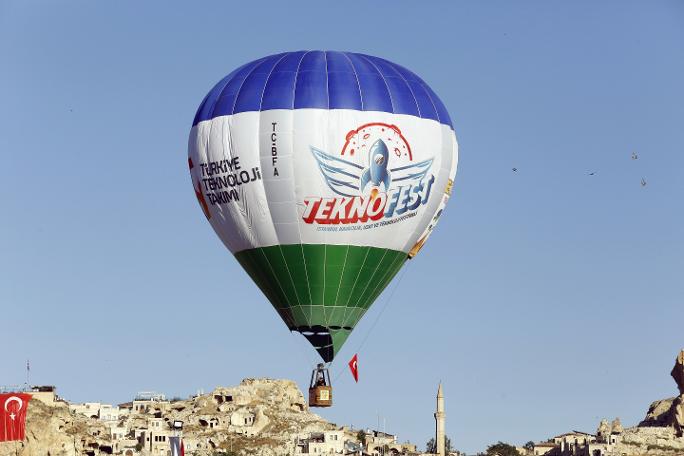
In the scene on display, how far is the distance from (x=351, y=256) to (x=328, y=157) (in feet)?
14.7

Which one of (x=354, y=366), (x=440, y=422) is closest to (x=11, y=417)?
(x=440, y=422)

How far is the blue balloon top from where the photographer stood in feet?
246

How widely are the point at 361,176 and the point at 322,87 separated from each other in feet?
14.0

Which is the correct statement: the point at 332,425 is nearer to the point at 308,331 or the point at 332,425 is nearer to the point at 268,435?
the point at 268,435

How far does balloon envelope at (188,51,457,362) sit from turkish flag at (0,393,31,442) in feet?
278

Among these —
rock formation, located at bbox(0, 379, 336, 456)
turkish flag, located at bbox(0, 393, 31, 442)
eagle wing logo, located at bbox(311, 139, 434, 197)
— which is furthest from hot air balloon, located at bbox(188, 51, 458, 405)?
rock formation, located at bbox(0, 379, 336, 456)

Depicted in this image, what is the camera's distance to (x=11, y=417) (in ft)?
516

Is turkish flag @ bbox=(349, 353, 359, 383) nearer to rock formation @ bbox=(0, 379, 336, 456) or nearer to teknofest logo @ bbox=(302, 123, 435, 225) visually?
teknofest logo @ bbox=(302, 123, 435, 225)

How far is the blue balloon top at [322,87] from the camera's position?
75.1 metres

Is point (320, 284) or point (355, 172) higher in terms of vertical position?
point (355, 172)

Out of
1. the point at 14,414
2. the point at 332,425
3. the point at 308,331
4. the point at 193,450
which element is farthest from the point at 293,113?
the point at 332,425

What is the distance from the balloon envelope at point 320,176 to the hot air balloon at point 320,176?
4 centimetres

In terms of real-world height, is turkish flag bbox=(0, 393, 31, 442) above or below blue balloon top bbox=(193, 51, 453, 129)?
below

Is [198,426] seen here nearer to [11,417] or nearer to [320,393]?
[11,417]
